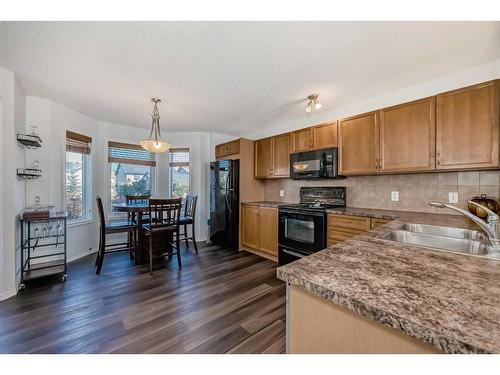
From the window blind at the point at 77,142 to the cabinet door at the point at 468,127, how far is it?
4675 mm

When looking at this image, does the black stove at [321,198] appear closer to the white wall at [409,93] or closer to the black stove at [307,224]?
the black stove at [307,224]

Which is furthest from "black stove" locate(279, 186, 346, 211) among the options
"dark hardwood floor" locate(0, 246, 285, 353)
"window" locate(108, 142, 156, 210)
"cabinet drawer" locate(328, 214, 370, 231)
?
"window" locate(108, 142, 156, 210)

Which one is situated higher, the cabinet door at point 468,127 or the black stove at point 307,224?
the cabinet door at point 468,127

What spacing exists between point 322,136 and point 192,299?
8.51 ft

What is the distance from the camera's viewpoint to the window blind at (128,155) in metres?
3.94

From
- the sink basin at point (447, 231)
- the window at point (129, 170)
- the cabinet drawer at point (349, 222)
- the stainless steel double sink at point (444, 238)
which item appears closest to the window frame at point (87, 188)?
the window at point (129, 170)

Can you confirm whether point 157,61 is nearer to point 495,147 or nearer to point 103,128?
point 103,128

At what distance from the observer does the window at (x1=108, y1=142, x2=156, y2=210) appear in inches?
157

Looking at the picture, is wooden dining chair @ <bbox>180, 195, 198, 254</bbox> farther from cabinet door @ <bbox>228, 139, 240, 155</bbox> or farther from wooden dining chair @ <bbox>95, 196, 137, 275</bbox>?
cabinet door @ <bbox>228, 139, 240, 155</bbox>

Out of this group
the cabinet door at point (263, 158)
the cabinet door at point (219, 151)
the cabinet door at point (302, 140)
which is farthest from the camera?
the cabinet door at point (219, 151)

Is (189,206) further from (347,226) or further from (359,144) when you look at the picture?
(359,144)

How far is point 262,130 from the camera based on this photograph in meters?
4.23
